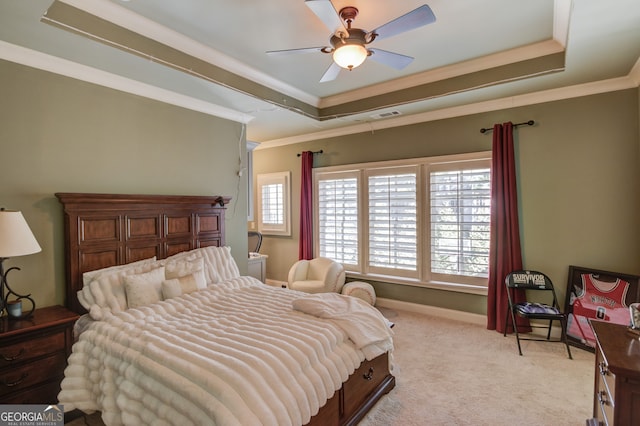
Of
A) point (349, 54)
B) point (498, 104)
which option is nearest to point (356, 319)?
point (349, 54)

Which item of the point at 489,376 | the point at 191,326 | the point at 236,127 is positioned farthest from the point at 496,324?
the point at 236,127

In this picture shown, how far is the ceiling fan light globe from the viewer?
2.22 meters

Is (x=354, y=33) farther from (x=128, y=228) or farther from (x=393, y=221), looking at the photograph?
(x=393, y=221)

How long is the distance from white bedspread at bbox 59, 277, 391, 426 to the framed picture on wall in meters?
2.60

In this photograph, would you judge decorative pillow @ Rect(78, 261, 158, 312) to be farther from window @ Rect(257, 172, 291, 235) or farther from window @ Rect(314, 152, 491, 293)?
window @ Rect(257, 172, 291, 235)

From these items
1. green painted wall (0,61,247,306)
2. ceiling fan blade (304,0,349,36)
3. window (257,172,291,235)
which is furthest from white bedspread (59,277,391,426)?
window (257,172,291,235)

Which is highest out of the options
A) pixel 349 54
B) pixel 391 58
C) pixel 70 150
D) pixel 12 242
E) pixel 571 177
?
pixel 391 58

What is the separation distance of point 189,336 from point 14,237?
1336mm

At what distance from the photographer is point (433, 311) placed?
4.24 meters

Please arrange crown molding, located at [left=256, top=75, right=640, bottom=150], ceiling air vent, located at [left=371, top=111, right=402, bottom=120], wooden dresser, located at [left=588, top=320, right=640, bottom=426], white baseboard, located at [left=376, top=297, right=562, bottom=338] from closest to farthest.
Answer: wooden dresser, located at [left=588, top=320, right=640, bottom=426], crown molding, located at [left=256, top=75, right=640, bottom=150], white baseboard, located at [left=376, top=297, right=562, bottom=338], ceiling air vent, located at [left=371, top=111, right=402, bottom=120]

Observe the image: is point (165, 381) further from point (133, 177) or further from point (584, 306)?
point (584, 306)

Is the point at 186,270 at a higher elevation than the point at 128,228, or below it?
below

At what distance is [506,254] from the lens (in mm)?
3672

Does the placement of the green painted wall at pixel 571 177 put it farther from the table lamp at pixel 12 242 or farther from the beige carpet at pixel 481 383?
the table lamp at pixel 12 242
